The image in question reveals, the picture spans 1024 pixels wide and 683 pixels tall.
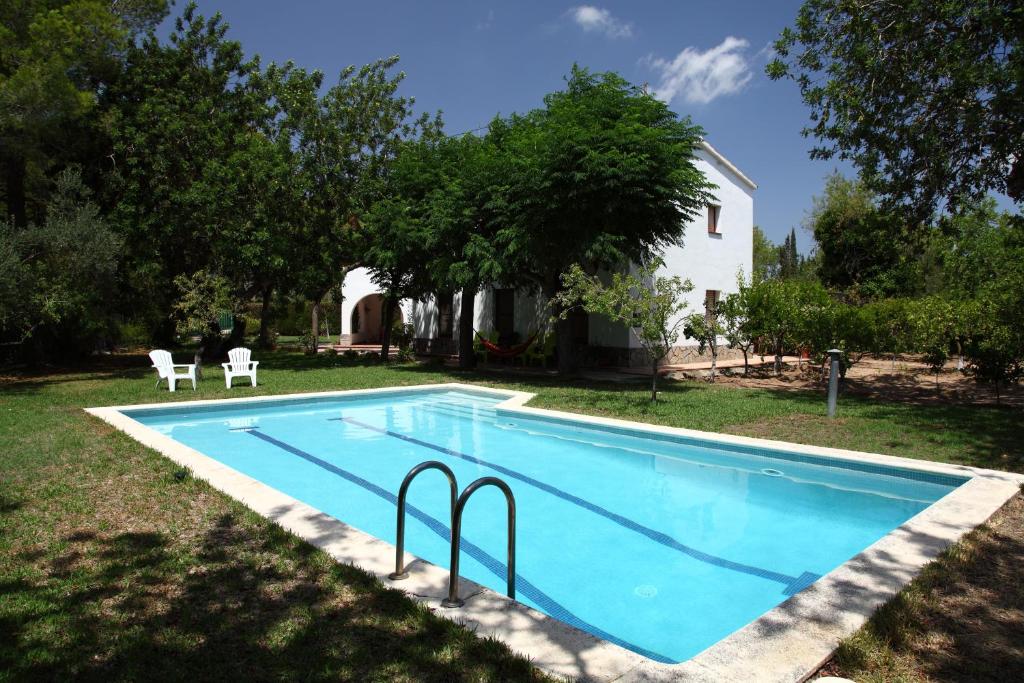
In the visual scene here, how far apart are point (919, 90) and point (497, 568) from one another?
996 cm

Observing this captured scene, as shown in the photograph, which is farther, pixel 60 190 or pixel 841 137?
pixel 60 190

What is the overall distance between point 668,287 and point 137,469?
7.89m

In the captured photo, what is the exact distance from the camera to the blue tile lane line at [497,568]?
13.5 feet

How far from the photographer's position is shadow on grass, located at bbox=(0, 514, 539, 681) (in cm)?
282

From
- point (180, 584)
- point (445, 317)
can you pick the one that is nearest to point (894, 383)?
point (445, 317)

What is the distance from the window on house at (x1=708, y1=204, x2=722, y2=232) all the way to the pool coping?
574 inches

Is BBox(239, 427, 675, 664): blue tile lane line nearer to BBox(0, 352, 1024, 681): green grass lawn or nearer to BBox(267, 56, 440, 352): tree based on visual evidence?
BBox(0, 352, 1024, 681): green grass lawn

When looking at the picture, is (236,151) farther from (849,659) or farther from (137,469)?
(849,659)

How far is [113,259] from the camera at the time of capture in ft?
48.5

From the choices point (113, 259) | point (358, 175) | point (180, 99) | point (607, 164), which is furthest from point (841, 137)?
point (180, 99)

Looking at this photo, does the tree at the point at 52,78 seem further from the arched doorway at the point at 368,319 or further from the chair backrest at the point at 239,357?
the arched doorway at the point at 368,319

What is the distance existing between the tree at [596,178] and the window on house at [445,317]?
954cm

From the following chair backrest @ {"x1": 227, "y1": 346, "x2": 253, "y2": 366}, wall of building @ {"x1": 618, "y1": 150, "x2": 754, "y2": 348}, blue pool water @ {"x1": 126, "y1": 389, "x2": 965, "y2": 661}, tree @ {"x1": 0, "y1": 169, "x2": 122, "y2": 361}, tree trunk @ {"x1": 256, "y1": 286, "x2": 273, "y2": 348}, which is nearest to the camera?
blue pool water @ {"x1": 126, "y1": 389, "x2": 965, "y2": 661}

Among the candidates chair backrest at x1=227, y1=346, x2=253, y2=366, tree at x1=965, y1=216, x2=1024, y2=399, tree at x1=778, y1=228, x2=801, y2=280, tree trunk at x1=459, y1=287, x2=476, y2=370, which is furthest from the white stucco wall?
tree at x1=778, y1=228, x2=801, y2=280
